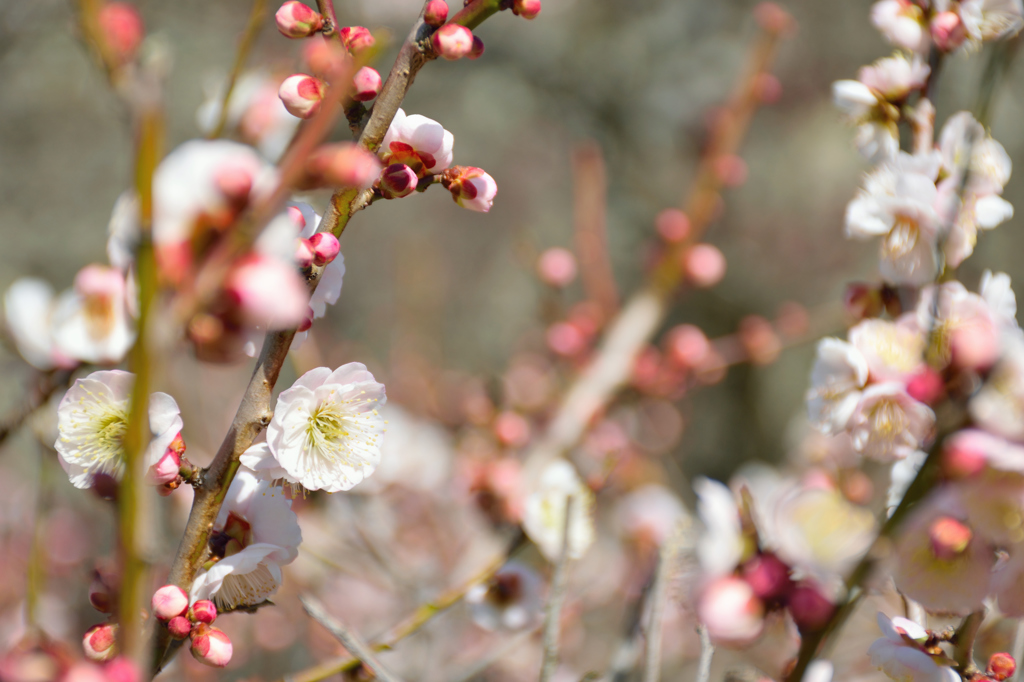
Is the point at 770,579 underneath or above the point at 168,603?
above

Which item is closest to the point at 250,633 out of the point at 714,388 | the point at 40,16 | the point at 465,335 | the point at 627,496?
the point at 627,496

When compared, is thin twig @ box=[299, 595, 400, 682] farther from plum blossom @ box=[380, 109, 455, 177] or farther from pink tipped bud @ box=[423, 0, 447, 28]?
pink tipped bud @ box=[423, 0, 447, 28]

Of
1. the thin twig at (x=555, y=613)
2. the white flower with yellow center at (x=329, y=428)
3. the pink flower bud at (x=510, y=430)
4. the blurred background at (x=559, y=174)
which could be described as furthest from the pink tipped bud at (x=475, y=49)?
the blurred background at (x=559, y=174)

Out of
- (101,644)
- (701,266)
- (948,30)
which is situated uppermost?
(948,30)

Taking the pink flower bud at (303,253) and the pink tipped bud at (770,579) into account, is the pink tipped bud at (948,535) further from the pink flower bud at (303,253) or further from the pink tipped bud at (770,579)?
the pink flower bud at (303,253)

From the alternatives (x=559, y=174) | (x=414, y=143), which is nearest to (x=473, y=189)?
(x=414, y=143)

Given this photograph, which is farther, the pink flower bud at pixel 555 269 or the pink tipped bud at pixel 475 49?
the pink flower bud at pixel 555 269

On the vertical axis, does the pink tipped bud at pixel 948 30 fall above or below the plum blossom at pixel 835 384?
above

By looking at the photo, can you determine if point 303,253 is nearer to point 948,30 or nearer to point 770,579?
point 770,579
